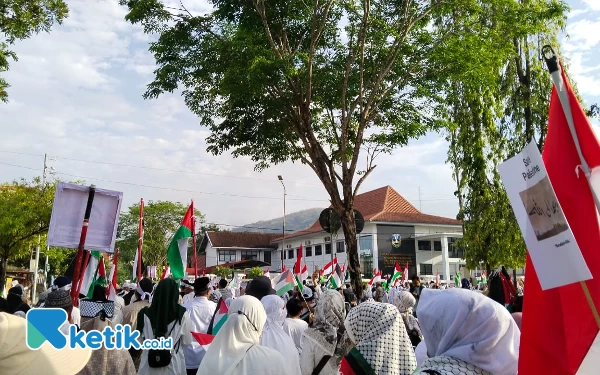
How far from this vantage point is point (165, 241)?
179 feet

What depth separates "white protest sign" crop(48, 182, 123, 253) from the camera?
5082mm

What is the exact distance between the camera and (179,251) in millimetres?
9672

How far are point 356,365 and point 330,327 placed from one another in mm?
1366

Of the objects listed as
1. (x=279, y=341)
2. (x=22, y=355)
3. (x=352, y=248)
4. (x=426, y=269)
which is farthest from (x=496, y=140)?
(x=426, y=269)

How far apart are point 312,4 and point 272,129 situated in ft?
10.4

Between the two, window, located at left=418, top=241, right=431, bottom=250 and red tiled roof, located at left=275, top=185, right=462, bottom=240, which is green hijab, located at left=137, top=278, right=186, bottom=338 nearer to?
red tiled roof, located at left=275, top=185, right=462, bottom=240

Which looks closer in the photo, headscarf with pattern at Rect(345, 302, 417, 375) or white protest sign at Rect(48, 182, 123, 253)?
headscarf with pattern at Rect(345, 302, 417, 375)

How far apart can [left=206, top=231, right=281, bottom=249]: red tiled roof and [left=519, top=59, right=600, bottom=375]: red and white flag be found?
193ft

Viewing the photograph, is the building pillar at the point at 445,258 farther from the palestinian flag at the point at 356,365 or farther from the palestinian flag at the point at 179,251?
the palestinian flag at the point at 356,365

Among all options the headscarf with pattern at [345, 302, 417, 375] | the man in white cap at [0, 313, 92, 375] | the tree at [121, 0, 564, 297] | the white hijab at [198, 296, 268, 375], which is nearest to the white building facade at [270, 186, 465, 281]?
the tree at [121, 0, 564, 297]

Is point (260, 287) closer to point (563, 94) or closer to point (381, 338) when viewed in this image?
point (381, 338)

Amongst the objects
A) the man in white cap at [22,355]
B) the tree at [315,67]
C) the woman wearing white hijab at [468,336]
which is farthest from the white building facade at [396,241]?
the man in white cap at [22,355]

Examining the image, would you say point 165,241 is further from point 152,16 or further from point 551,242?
point 551,242

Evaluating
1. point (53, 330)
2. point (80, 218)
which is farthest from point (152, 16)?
point (53, 330)
